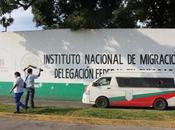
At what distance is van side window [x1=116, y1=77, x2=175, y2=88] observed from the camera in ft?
79.3

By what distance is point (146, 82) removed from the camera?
24.3 metres

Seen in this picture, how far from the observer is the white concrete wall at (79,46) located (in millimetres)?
26734

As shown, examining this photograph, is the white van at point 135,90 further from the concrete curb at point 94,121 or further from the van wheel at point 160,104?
the concrete curb at point 94,121

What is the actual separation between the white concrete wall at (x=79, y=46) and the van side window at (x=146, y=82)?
232 cm

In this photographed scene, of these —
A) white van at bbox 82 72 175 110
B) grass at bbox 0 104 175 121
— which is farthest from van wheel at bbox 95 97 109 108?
grass at bbox 0 104 175 121

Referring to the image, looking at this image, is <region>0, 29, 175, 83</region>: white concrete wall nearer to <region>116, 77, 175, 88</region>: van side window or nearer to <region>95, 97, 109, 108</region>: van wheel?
<region>116, 77, 175, 88</region>: van side window

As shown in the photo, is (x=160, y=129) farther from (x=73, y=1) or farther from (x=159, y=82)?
(x=73, y=1)

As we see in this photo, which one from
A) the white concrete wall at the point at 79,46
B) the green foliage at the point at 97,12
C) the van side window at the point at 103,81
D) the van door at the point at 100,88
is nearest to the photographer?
the van door at the point at 100,88

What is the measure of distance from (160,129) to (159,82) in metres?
6.53

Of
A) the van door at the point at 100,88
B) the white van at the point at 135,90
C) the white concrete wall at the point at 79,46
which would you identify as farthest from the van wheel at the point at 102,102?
the white concrete wall at the point at 79,46

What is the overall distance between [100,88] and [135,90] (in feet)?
5.29

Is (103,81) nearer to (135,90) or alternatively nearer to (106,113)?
(135,90)

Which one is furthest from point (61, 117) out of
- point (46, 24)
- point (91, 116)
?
point (46, 24)

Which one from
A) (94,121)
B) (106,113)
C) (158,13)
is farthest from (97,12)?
(94,121)
